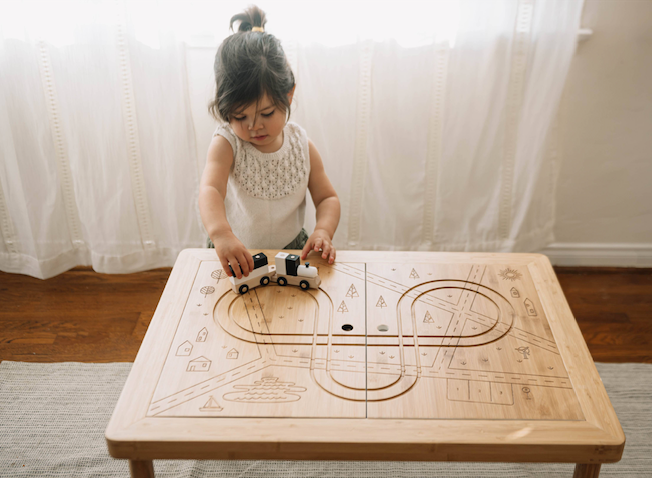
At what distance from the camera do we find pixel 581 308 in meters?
1.82

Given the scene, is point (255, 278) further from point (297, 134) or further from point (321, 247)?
point (297, 134)

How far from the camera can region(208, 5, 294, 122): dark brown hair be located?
3.56 feet

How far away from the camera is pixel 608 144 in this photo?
1.86m

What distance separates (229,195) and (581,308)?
48.5 inches

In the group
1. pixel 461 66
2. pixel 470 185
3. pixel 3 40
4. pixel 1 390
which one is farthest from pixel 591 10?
pixel 1 390

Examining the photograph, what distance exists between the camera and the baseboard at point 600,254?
2029mm

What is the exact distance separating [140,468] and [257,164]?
2.33 ft

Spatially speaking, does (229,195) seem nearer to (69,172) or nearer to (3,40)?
(69,172)

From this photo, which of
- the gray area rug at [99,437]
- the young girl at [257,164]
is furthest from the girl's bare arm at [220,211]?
the gray area rug at [99,437]

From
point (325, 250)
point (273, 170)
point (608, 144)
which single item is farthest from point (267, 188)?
point (608, 144)

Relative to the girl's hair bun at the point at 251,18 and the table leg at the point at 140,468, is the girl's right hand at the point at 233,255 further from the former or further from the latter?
the girl's hair bun at the point at 251,18

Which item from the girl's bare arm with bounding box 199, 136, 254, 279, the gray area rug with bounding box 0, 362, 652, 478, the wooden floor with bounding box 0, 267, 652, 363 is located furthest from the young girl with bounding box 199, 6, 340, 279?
the wooden floor with bounding box 0, 267, 652, 363

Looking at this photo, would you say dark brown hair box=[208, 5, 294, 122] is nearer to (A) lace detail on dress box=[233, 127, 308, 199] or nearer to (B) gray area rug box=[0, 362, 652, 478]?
(A) lace detail on dress box=[233, 127, 308, 199]

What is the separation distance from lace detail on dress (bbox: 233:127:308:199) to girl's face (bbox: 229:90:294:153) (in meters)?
0.06
